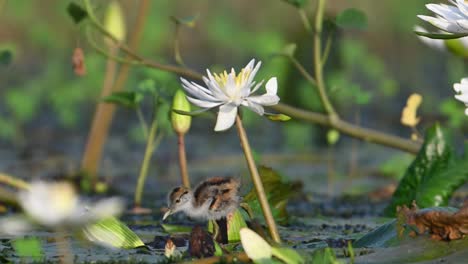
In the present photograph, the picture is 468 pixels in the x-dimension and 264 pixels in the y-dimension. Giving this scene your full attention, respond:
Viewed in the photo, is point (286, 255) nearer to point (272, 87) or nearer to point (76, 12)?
point (272, 87)

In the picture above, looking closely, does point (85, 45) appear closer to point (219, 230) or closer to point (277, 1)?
point (277, 1)

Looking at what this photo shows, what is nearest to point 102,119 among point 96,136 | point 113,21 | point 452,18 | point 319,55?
point 96,136

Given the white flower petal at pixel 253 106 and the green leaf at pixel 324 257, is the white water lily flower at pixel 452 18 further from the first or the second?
the green leaf at pixel 324 257

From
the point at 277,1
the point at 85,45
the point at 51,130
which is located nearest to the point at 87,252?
the point at 51,130

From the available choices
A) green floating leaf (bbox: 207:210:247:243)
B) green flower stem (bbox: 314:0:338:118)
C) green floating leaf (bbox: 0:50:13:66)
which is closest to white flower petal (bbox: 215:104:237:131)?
green floating leaf (bbox: 207:210:247:243)

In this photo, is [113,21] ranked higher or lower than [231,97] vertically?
higher
